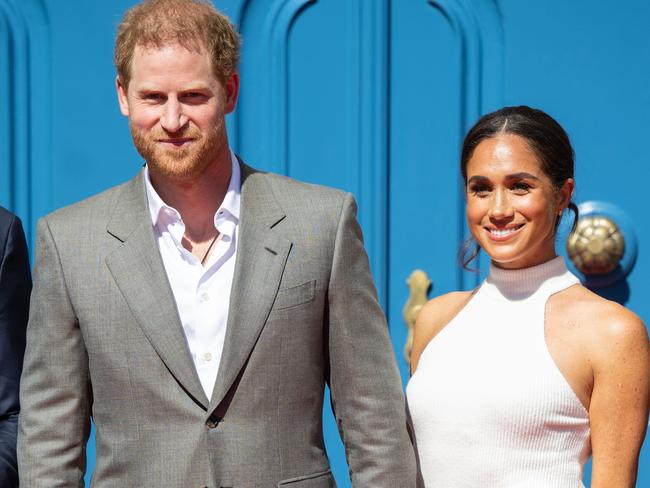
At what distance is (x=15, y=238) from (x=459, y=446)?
95 centimetres

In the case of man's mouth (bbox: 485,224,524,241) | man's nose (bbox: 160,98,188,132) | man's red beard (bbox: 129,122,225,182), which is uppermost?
man's nose (bbox: 160,98,188,132)

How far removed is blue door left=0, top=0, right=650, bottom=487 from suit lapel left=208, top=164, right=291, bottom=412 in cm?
75

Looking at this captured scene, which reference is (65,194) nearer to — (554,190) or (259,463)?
(259,463)

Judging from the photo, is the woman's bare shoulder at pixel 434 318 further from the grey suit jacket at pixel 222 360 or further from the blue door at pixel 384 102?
the blue door at pixel 384 102

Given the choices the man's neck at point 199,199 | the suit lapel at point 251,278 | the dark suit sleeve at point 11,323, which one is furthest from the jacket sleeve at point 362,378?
the dark suit sleeve at point 11,323

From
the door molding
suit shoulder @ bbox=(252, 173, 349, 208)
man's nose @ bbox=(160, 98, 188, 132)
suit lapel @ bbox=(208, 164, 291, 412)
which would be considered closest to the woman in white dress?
suit shoulder @ bbox=(252, 173, 349, 208)

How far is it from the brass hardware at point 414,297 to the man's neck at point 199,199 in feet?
2.75

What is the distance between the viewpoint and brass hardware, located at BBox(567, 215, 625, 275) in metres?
2.76

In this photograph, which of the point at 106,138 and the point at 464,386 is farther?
the point at 106,138

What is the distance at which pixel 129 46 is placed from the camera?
208 centimetres

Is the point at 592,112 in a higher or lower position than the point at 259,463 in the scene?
higher

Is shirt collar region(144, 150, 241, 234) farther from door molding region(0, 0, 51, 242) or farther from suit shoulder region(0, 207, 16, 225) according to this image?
door molding region(0, 0, 51, 242)

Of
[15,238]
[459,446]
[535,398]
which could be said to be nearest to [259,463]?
[459,446]

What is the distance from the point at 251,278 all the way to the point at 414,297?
34.0 inches
